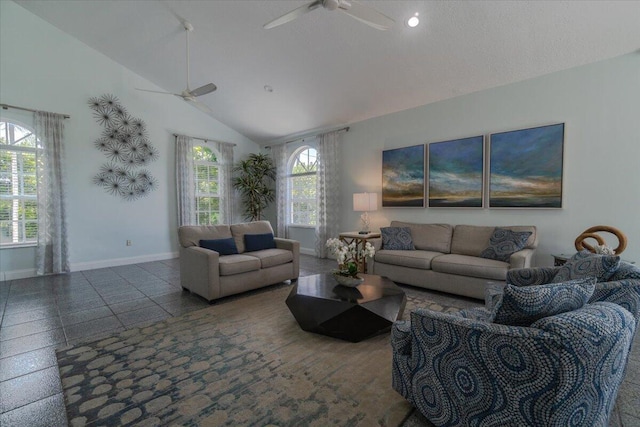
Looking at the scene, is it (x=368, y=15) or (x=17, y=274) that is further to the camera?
(x=17, y=274)

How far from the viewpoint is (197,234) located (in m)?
3.80

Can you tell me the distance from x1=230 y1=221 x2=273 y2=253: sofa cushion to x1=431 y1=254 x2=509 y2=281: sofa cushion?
8.27 ft

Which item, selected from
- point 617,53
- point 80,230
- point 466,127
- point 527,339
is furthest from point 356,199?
point 80,230

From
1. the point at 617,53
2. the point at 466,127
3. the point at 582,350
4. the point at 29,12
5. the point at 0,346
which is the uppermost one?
the point at 29,12

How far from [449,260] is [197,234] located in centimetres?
330

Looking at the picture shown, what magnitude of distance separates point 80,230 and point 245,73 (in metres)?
4.00

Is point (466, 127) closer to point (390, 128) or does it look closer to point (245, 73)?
point (390, 128)

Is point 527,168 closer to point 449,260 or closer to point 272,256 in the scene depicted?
point 449,260

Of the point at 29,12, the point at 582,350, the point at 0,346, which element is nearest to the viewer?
the point at 582,350

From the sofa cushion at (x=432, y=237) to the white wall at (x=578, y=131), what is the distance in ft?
1.06

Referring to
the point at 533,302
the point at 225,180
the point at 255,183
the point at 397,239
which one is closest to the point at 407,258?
the point at 397,239

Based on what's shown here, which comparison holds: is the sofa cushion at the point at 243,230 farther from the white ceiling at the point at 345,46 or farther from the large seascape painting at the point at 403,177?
the white ceiling at the point at 345,46

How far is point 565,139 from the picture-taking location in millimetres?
3502

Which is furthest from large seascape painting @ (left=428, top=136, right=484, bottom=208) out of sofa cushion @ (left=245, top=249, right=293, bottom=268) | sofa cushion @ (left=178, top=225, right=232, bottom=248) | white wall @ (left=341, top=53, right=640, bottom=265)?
sofa cushion @ (left=178, top=225, right=232, bottom=248)
